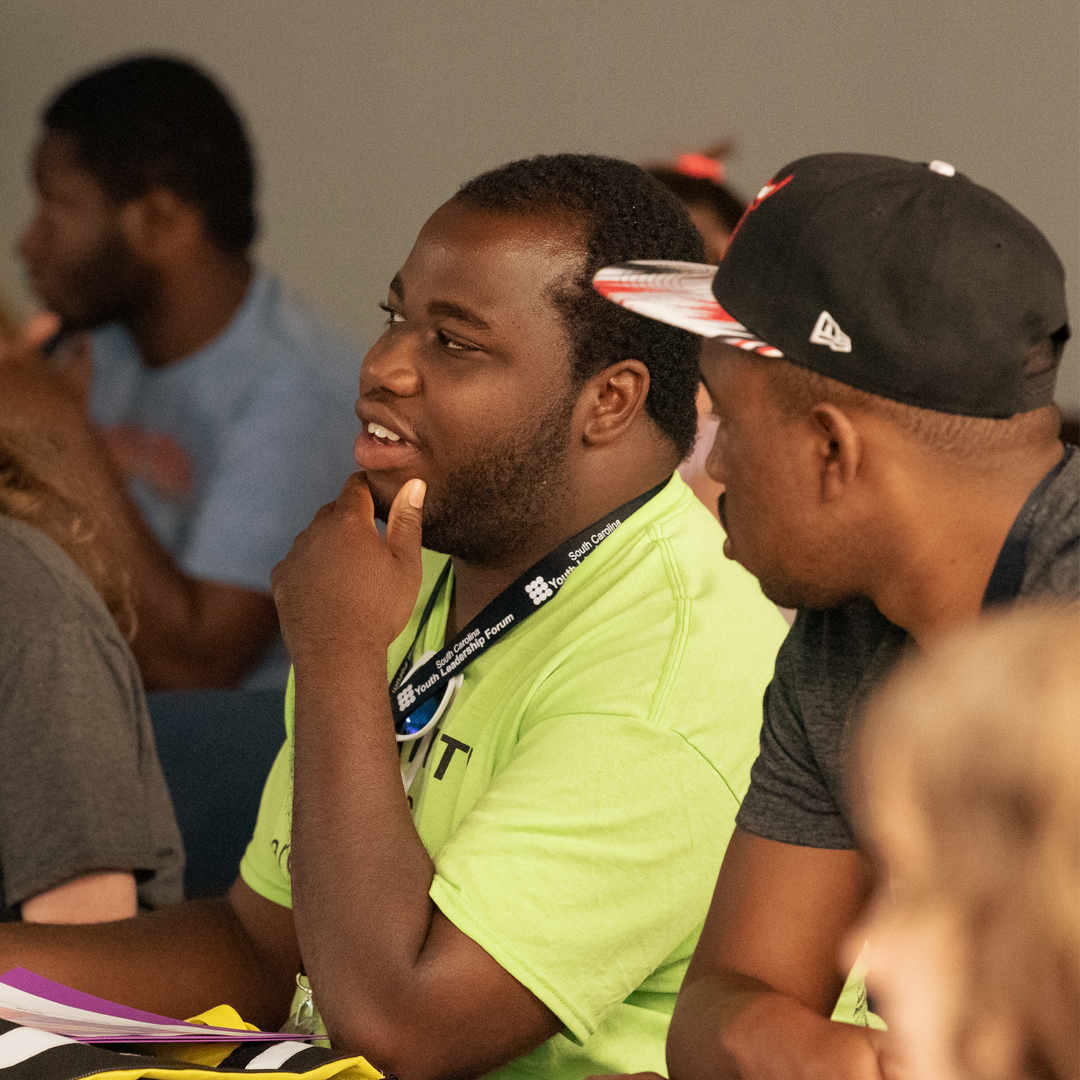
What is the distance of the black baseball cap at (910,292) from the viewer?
3.71ft

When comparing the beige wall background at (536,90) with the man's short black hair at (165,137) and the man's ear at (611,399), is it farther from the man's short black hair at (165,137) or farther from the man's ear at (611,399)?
the man's ear at (611,399)

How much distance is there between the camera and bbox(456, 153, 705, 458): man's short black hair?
5.32 ft

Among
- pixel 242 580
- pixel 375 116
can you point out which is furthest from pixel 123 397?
pixel 375 116

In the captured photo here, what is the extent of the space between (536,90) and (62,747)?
7.96ft

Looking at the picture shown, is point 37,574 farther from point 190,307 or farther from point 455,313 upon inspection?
point 190,307

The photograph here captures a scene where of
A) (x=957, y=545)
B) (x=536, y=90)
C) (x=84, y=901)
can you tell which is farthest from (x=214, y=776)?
(x=536, y=90)

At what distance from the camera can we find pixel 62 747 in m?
1.75

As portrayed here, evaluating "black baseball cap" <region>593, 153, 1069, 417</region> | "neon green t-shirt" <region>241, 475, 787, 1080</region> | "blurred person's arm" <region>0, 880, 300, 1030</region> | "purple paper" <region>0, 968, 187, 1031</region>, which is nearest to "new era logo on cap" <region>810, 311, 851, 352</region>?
"black baseball cap" <region>593, 153, 1069, 417</region>

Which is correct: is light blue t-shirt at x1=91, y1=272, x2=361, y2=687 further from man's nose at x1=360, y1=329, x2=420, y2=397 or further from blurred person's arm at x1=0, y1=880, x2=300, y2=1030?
man's nose at x1=360, y1=329, x2=420, y2=397

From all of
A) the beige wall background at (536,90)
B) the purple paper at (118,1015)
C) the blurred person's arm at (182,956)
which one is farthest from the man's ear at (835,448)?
A: the beige wall background at (536,90)

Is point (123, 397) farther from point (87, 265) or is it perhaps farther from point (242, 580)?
point (242, 580)

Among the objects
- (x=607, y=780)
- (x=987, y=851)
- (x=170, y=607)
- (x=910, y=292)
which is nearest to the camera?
(x=987, y=851)

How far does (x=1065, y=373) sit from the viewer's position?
298cm

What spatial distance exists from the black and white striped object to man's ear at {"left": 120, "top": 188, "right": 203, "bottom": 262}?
2.54m
